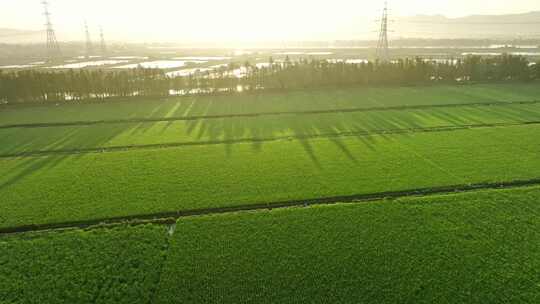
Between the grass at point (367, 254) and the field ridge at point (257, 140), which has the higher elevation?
the field ridge at point (257, 140)

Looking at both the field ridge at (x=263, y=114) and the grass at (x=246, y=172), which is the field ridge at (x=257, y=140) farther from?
the field ridge at (x=263, y=114)

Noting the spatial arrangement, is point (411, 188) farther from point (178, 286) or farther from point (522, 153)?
point (178, 286)

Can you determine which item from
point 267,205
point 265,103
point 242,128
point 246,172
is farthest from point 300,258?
point 265,103

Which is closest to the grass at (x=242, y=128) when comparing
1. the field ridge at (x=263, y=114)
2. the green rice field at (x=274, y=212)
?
the green rice field at (x=274, y=212)

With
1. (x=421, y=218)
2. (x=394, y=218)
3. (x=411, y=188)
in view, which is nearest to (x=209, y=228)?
(x=394, y=218)

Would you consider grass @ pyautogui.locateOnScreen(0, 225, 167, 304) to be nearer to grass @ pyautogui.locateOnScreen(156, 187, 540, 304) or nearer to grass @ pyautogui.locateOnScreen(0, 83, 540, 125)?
grass @ pyautogui.locateOnScreen(156, 187, 540, 304)

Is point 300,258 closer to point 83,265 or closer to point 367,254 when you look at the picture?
point 367,254
